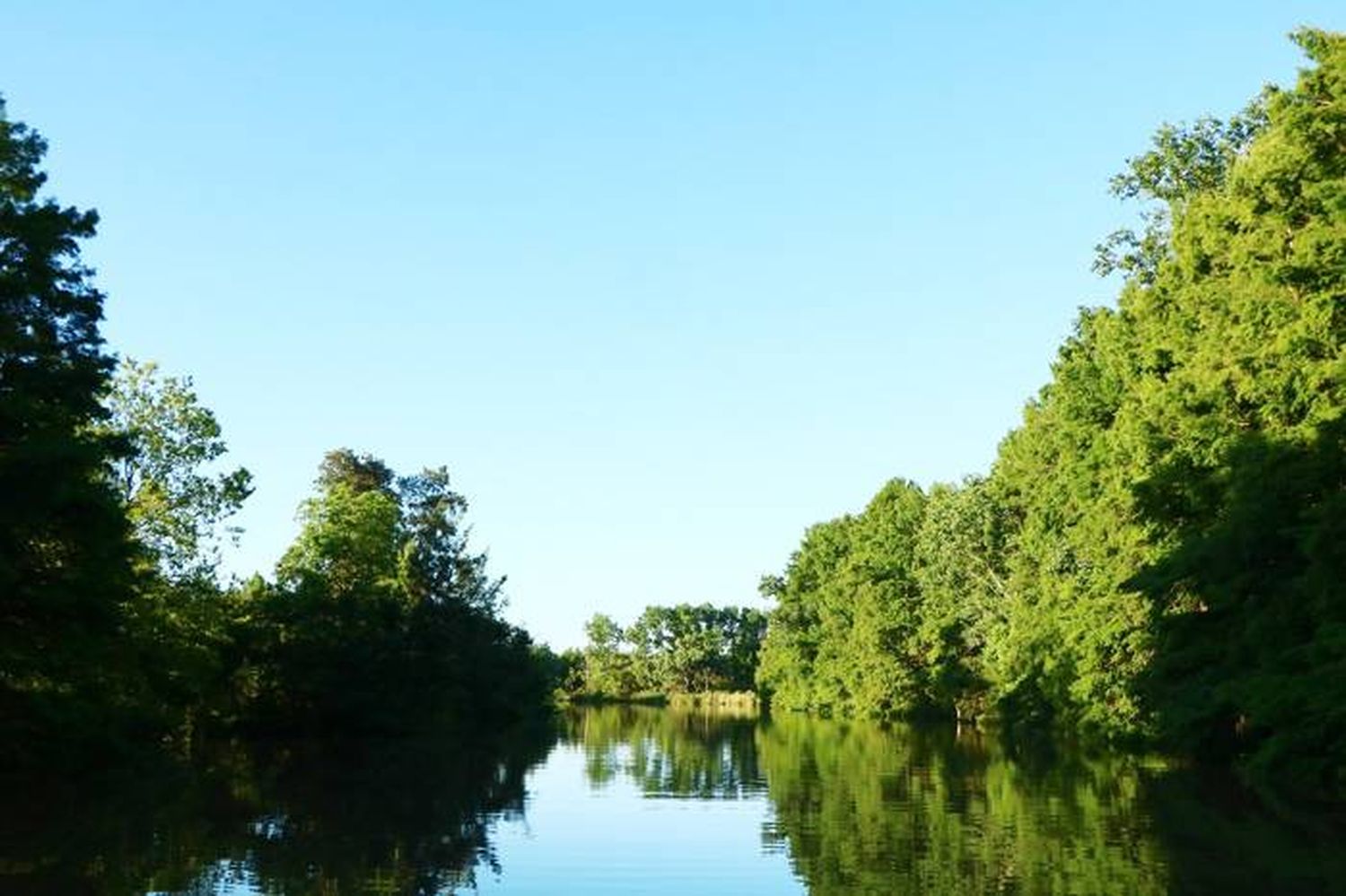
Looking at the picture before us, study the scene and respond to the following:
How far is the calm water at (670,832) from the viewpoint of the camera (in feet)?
64.4

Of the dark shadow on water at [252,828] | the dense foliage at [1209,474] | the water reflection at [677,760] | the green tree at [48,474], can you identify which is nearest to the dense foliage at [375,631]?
the water reflection at [677,760]

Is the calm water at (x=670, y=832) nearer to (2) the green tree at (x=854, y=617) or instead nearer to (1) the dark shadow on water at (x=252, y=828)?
(1) the dark shadow on water at (x=252, y=828)

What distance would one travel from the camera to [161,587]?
50.2 meters

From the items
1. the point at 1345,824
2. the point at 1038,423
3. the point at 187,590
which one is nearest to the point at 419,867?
the point at 1345,824

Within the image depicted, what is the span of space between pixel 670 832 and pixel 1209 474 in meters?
22.8

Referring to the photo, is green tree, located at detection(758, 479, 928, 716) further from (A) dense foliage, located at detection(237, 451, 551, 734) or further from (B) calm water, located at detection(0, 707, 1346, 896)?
(B) calm water, located at detection(0, 707, 1346, 896)

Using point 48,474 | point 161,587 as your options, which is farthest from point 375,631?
point 48,474

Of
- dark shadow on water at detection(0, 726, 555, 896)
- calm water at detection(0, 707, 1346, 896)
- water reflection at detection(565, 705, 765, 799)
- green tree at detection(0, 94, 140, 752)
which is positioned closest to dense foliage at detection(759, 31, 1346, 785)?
calm water at detection(0, 707, 1346, 896)

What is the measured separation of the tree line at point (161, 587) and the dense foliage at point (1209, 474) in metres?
28.3

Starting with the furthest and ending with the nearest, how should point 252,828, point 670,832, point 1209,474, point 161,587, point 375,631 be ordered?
point 375,631
point 161,587
point 1209,474
point 670,832
point 252,828

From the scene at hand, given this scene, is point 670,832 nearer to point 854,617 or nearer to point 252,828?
point 252,828

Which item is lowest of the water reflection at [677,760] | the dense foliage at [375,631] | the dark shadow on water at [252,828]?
the dark shadow on water at [252,828]

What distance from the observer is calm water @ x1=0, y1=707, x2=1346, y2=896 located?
19.6 metres

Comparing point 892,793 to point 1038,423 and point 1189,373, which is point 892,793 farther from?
point 1038,423
